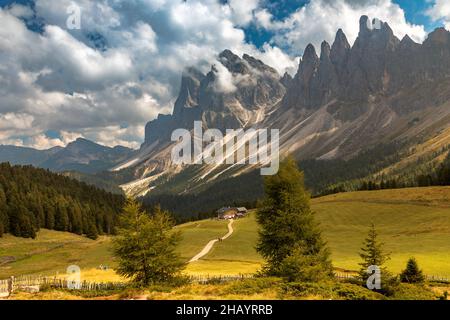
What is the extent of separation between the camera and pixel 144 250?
122 ft

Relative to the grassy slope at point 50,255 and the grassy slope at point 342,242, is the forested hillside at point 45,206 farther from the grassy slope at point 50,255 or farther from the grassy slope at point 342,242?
the grassy slope at point 50,255

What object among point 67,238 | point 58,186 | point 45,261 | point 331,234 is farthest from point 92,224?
point 331,234

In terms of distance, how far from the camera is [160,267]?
3709 cm

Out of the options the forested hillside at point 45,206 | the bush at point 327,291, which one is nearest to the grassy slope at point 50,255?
the forested hillside at point 45,206

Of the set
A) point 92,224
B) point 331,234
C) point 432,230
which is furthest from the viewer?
point 92,224

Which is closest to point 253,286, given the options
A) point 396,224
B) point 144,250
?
point 144,250

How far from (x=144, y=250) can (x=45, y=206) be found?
12426 cm

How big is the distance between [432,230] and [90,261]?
83.6 meters

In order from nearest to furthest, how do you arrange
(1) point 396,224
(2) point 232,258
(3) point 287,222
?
(3) point 287,222 → (2) point 232,258 → (1) point 396,224

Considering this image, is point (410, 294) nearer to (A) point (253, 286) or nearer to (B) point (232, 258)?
(A) point (253, 286)

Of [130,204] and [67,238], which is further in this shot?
Result: [67,238]

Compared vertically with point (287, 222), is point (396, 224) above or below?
below
